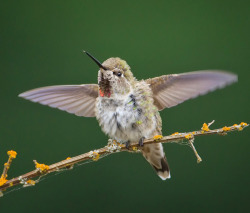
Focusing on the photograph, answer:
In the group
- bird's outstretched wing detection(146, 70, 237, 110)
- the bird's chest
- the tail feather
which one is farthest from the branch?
the tail feather

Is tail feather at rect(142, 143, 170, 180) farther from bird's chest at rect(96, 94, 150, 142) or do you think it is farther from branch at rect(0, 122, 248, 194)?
branch at rect(0, 122, 248, 194)

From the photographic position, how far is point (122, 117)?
2160mm

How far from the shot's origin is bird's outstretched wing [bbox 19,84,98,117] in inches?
88.4

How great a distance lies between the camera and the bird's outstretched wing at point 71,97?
7.37 ft

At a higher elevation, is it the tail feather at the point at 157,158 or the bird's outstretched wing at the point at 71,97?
the bird's outstretched wing at the point at 71,97

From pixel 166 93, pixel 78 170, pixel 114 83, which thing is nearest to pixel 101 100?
pixel 114 83

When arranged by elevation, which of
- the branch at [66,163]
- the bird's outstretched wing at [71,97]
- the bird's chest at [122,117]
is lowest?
the branch at [66,163]

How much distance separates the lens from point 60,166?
4.92 feet

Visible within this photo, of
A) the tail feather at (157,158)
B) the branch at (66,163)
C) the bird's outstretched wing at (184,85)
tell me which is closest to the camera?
the branch at (66,163)

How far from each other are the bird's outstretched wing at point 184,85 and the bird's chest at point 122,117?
233mm

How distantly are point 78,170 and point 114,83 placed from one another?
1.75 metres

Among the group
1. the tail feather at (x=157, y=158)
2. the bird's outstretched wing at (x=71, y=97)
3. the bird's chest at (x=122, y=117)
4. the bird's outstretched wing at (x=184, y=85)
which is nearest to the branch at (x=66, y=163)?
the bird's outstretched wing at (x=184, y=85)

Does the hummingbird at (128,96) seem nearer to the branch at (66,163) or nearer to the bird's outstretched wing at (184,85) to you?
the bird's outstretched wing at (184,85)

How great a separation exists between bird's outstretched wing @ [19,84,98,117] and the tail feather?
59 centimetres
